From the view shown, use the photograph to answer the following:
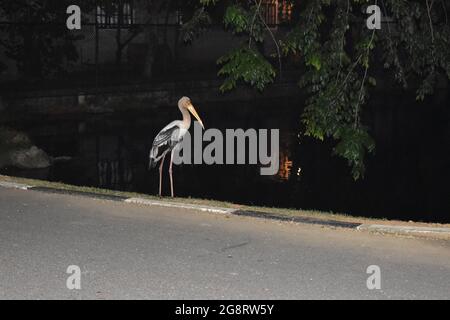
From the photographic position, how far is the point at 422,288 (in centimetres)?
617

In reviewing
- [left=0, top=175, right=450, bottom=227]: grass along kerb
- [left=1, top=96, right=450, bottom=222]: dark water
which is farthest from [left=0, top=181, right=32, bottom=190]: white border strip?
[left=1, top=96, right=450, bottom=222]: dark water

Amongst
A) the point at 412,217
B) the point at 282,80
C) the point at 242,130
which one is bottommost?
the point at 412,217

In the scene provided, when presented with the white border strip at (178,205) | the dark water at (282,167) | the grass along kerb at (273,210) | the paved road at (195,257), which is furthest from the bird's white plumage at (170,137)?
the dark water at (282,167)

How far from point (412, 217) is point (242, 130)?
874 centimetres

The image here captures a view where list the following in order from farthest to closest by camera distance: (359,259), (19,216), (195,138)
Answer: (195,138) < (19,216) < (359,259)

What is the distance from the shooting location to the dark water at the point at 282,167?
14.5 metres

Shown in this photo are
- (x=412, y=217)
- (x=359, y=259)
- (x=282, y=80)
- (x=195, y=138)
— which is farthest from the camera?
(x=282, y=80)

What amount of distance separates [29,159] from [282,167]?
5795mm

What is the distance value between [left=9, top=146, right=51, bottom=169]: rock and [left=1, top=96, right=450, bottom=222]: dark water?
33 cm

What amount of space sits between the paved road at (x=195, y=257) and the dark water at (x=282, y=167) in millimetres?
5770

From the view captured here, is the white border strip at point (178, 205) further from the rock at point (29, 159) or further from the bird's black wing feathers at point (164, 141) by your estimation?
the rock at point (29, 159)

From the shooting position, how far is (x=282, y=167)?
17141 mm
